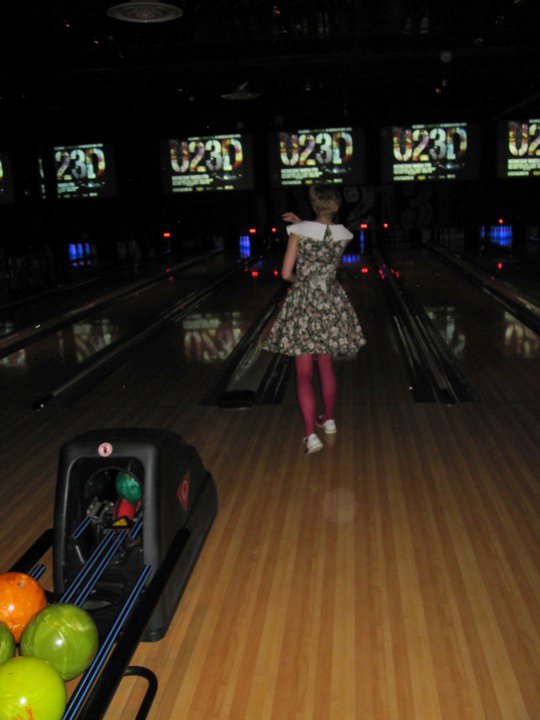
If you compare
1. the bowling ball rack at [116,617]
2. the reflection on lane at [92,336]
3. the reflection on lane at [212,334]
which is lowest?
the reflection on lane at [212,334]

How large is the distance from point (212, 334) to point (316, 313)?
3642mm

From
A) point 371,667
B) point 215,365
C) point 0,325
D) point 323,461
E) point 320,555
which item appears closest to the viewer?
point 371,667

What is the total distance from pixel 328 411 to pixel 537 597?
1603 mm

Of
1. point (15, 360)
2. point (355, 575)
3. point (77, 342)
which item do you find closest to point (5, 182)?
point (77, 342)

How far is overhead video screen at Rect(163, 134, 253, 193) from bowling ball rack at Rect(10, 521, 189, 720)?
37.7ft

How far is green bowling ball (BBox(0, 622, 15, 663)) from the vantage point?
164 cm

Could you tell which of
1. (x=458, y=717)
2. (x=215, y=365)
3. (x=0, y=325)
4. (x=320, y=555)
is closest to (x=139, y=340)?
(x=215, y=365)

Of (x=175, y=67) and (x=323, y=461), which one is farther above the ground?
(x=175, y=67)

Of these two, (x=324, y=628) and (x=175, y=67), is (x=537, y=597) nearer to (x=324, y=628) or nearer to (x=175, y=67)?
(x=324, y=628)

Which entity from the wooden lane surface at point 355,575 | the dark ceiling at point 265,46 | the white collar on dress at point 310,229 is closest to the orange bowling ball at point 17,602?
the wooden lane surface at point 355,575

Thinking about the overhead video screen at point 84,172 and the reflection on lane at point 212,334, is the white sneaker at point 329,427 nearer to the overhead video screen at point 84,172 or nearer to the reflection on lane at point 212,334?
the reflection on lane at point 212,334

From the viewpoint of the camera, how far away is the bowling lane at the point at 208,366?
4.51 metres

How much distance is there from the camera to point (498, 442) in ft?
11.3

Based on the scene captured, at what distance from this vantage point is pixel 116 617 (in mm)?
1886
